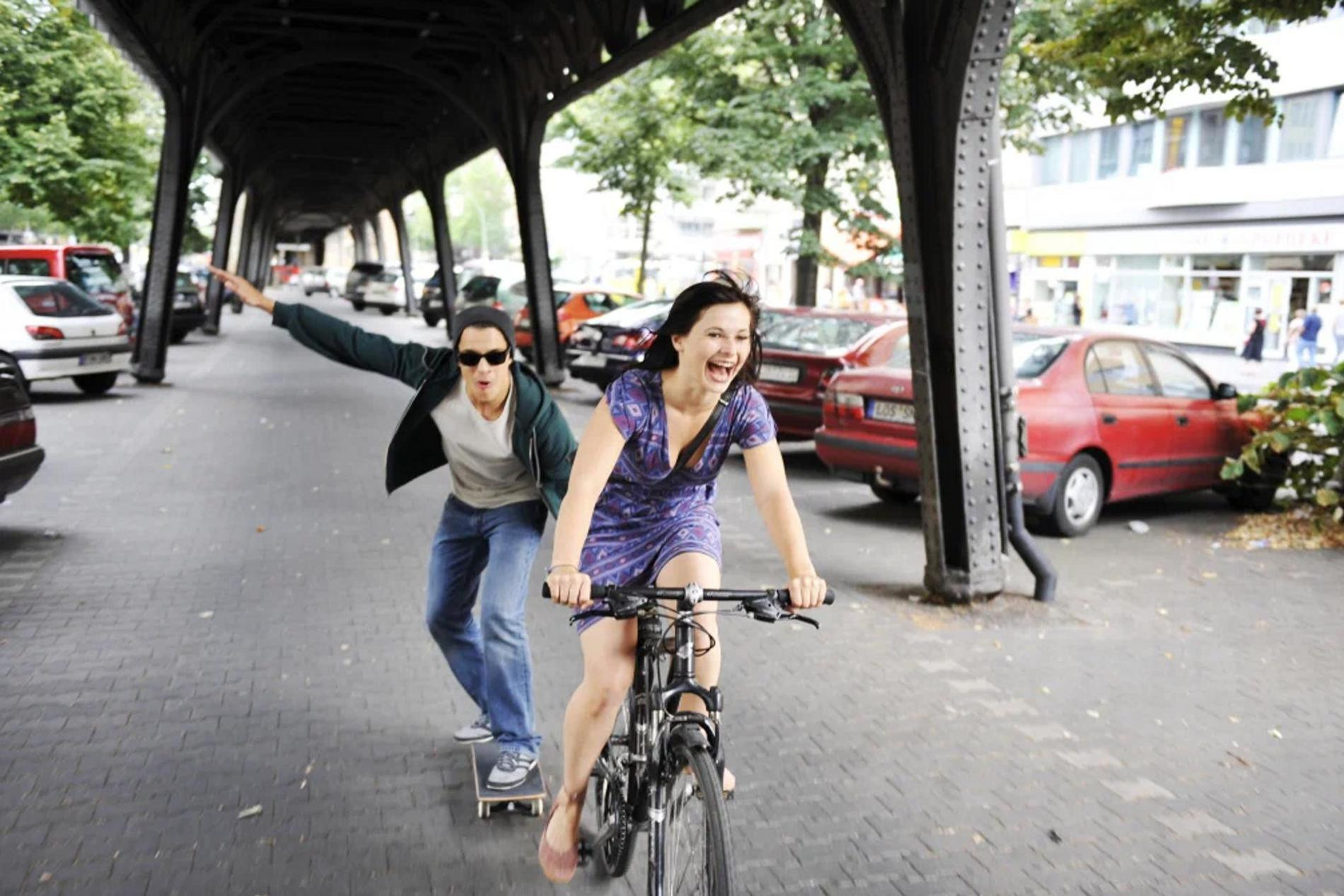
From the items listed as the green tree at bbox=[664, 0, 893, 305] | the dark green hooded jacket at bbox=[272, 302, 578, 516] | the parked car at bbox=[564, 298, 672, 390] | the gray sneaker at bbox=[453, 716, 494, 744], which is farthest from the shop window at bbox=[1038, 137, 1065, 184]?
the dark green hooded jacket at bbox=[272, 302, 578, 516]

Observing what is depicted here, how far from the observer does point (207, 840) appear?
4156 millimetres

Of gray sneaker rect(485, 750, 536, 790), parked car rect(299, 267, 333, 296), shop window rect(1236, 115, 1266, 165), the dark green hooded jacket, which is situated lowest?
parked car rect(299, 267, 333, 296)

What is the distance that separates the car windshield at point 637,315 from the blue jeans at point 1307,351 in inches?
785

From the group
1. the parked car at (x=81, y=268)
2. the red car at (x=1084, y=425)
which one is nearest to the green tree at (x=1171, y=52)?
the red car at (x=1084, y=425)

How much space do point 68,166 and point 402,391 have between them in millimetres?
5890

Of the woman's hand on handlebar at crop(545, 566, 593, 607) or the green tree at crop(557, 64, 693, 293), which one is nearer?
the woman's hand on handlebar at crop(545, 566, 593, 607)

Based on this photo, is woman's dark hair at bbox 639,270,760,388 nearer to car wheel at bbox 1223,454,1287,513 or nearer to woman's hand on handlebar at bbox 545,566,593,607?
woman's hand on handlebar at bbox 545,566,593,607

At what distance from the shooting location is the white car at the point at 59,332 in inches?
675

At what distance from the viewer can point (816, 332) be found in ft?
45.0

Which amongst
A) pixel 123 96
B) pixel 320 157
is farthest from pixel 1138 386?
pixel 320 157

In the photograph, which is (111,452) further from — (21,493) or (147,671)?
(147,671)

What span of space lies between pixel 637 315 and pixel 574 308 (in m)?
7.27

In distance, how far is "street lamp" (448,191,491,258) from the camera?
113m

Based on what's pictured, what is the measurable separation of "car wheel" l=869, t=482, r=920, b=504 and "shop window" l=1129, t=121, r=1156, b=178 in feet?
114
